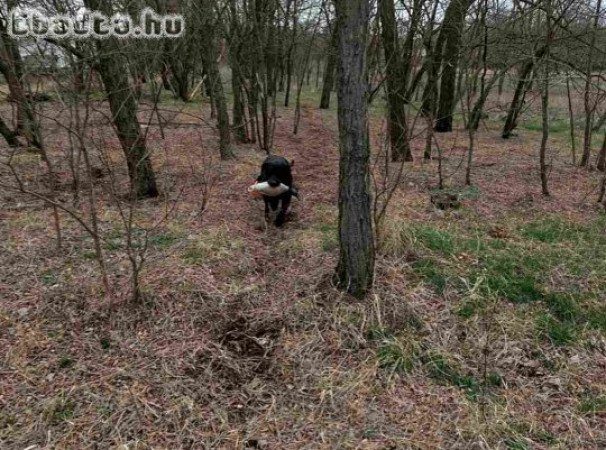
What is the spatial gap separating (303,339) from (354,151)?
55.8 inches

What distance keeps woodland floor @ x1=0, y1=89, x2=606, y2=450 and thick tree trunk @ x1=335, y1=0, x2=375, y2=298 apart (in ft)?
0.87

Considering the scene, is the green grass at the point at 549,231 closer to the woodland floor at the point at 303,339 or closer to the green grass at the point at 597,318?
the woodland floor at the point at 303,339

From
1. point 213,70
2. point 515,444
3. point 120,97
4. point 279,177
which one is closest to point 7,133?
point 120,97

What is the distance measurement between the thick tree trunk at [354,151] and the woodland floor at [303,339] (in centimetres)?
26

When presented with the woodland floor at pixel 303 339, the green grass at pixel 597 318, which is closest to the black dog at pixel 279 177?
the woodland floor at pixel 303 339

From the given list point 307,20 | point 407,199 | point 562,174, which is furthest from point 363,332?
point 307,20

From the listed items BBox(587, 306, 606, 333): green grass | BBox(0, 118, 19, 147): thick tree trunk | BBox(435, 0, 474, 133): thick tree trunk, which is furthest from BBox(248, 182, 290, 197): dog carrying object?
BBox(0, 118, 19, 147): thick tree trunk

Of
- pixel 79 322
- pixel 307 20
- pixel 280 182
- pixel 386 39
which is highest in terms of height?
pixel 307 20

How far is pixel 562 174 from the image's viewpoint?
663 centimetres

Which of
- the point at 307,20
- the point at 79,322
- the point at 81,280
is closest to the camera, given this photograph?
the point at 79,322

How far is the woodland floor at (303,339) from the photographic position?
2295 mm

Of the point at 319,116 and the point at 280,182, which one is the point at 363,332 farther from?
the point at 319,116

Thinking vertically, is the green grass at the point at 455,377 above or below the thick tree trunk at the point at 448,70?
below

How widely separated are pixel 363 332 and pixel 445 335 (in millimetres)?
616
